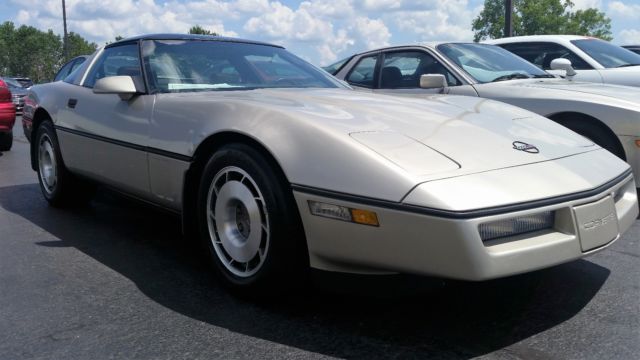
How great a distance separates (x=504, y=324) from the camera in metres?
2.64

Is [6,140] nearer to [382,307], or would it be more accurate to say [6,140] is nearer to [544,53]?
[544,53]

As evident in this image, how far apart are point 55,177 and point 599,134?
4.07m

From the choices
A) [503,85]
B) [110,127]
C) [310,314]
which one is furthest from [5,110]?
[310,314]

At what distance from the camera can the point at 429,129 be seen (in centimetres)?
280

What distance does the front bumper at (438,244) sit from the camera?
2248 millimetres

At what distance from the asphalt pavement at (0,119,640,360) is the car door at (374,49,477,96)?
2.43 meters

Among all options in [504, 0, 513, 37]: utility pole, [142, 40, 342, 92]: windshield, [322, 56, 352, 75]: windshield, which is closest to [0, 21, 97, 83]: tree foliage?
[504, 0, 513, 37]: utility pole

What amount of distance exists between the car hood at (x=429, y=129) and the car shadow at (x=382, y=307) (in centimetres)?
50

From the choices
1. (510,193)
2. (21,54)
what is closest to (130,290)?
(510,193)

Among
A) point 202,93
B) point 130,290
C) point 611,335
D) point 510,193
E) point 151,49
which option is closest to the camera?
point 510,193

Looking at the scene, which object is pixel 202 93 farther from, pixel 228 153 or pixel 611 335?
pixel 611 335

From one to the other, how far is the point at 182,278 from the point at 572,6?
70375mm

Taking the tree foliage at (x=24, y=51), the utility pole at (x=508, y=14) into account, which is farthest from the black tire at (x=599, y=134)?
the tree foliage at (x=24, y=51)

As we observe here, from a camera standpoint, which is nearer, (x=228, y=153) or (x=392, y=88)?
(x=228, y=153)
